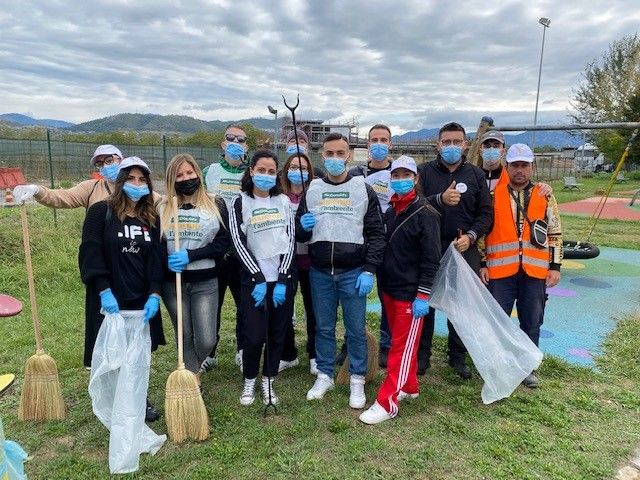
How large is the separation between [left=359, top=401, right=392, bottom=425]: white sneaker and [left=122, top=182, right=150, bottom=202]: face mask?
2051 millimetres

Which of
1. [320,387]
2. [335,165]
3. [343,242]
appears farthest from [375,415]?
[335,165]

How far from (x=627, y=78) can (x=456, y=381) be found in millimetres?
29131

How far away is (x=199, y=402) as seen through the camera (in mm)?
2926

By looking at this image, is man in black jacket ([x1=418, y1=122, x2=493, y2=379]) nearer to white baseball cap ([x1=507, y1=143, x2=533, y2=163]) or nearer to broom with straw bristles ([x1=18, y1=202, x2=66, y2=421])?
white baseball cap ([x1=507, y1=143, x2=533, y2=163])

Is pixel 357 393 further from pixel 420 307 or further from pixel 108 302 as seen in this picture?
pixel 108 302

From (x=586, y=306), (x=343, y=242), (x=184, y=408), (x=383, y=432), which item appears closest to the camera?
(x=184, y=408)

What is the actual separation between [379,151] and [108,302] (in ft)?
7.45

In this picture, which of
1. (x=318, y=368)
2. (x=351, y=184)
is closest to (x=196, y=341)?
(x=318, y=368)

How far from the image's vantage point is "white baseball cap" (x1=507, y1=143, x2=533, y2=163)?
342 centimetres

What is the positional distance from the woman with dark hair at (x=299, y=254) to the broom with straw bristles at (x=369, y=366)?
214 millimetres

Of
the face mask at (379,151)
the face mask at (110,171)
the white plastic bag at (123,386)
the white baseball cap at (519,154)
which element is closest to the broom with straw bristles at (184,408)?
the white plastic bag at (123,386)

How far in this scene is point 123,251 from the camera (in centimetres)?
286

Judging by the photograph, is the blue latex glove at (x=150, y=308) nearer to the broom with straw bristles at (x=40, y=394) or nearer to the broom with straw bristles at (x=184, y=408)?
the broom with straw bristles at (x=184, y=408)

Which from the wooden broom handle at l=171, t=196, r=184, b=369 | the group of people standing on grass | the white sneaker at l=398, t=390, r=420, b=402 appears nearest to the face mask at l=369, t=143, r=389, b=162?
the group of people standing on grass
